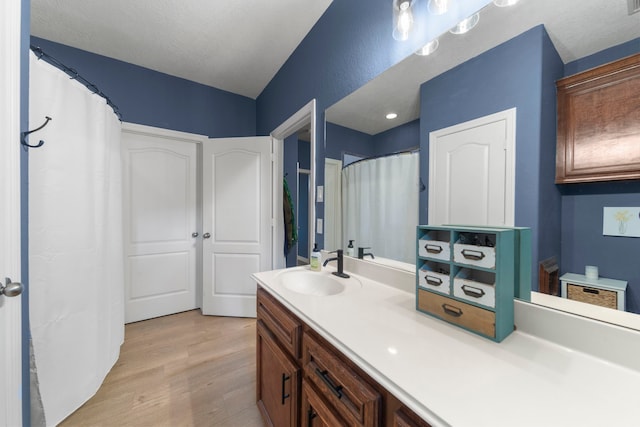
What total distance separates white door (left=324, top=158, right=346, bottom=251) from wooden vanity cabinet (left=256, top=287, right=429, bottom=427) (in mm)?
593

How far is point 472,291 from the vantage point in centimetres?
74

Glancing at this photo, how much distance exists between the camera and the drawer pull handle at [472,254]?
733mm

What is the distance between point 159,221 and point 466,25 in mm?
2998

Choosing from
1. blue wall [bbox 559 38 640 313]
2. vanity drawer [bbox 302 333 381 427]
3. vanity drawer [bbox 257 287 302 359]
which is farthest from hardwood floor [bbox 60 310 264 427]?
blue wall [bbox 559 38 640 313]

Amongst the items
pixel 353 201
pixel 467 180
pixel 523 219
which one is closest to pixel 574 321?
pixel 523 219

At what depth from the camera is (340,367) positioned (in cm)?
69

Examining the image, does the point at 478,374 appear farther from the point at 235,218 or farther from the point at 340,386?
the point at 235,218

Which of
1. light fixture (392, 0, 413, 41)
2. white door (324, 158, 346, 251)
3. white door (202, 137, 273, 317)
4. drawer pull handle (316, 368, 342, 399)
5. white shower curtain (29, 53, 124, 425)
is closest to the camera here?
drawer pull handle (316, 368, 342, 399)

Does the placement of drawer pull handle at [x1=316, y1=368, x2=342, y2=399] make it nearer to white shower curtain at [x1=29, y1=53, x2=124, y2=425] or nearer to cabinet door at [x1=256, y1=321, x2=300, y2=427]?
cabinet door at [x1=256, y1=321, x2=300, y2=427]

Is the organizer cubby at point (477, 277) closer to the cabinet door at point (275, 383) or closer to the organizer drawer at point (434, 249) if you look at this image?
the organizer drawer at point (434, 249)

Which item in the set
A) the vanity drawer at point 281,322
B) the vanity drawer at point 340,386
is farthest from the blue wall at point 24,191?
the vanity drawer at point 340,386

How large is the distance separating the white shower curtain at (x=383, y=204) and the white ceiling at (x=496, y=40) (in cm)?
21

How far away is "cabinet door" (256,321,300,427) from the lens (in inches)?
36.7

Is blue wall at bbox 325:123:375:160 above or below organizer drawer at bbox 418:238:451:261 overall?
above
